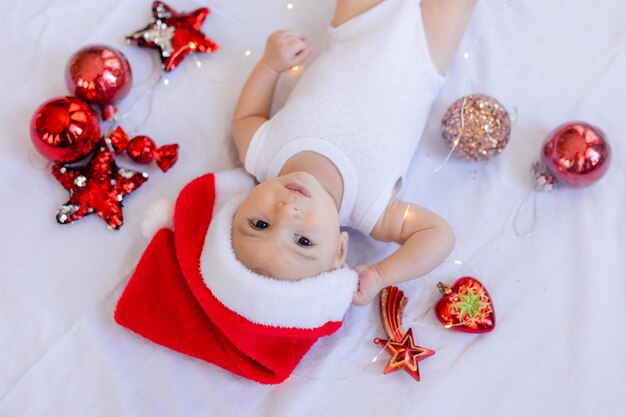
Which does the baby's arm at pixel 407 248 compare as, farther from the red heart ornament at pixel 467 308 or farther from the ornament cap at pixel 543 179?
the ornament cap at pixel 543 179

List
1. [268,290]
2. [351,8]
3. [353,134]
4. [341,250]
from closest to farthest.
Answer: [268,290], [341,250], [353,134], [351,8]

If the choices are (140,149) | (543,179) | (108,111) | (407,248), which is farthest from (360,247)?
(108,111)

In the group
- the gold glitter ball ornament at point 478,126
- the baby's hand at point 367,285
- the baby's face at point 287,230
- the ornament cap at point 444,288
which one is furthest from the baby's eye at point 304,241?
the gold glitter ball ornament at point 478,126

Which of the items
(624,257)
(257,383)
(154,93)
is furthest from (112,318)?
(624,257)

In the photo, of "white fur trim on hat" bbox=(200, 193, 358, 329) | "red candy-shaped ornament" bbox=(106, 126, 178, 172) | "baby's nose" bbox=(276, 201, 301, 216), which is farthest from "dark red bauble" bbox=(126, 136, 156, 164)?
"baby's nose" bbox=(276, 201, 301, 216)

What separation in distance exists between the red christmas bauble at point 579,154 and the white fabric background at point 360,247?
0.24ft

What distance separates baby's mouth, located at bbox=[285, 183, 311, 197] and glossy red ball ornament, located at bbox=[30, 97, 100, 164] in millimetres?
442

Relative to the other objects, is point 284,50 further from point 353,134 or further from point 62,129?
point 62,129

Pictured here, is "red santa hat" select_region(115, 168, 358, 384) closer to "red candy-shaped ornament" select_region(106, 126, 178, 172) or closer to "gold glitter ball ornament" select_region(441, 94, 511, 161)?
"red candy-shaped ornament" select_region(106, 126, 178, 172)

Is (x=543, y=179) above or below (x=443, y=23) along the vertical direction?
below

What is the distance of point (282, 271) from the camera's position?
100cm

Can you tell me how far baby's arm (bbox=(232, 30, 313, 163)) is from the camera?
4.17 feet

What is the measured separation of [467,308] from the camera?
44.8 inches

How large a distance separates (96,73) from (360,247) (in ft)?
2.07
